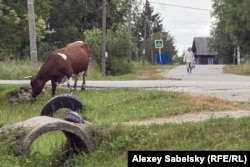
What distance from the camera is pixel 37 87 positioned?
59.8 ft

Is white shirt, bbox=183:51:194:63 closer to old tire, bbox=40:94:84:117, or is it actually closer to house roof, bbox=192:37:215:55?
old tire, bbox=40:94:84:117

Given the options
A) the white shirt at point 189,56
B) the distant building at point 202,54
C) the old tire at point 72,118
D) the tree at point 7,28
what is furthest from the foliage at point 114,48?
the distant building at point 202,54

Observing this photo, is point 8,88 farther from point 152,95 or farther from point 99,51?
point 99,51

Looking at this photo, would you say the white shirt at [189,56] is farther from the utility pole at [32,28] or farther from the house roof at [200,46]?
the house roof at [200,46]

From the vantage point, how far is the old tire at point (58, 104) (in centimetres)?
1470

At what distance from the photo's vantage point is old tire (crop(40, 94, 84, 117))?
14.7m

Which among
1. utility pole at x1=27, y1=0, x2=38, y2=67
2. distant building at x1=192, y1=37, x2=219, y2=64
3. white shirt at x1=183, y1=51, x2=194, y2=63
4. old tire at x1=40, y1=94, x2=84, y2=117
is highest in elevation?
utility pole at x1=27, y1=0, x2=38, y2=67

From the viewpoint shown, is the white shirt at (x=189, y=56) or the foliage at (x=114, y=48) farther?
the foliage at (x=114, y=48)

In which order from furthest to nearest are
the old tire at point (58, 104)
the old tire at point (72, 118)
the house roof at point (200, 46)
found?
the house roof at point (200, 46)
the old tire at point (58, 104)
the old tire at point (72, 118)

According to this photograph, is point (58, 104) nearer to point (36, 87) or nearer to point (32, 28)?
point (36, 87)

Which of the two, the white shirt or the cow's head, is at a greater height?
the white shirt

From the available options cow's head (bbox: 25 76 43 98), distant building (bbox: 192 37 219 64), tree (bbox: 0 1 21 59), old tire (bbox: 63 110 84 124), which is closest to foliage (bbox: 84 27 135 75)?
tree (bbox: 0 1 21 59)

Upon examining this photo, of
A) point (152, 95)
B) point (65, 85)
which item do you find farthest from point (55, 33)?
point (152, 95)

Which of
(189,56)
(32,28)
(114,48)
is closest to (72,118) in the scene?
(32,28)
